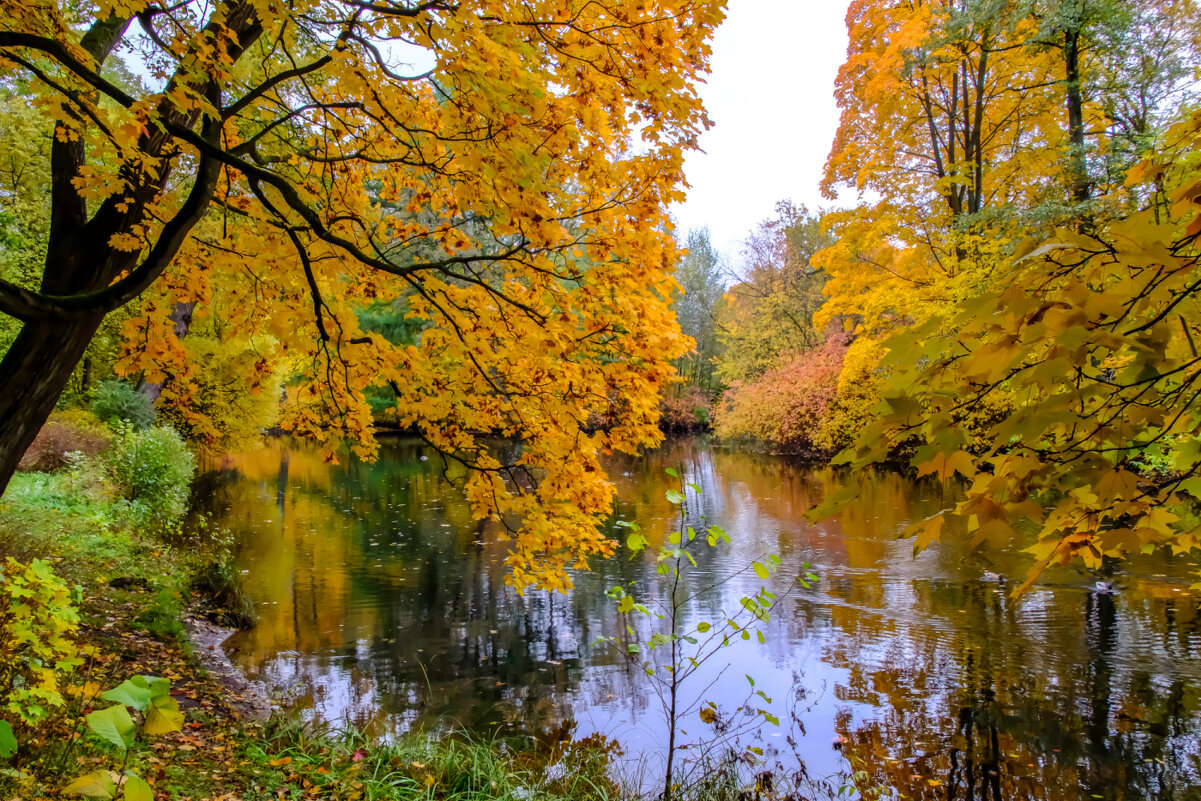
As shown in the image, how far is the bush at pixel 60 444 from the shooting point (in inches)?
406

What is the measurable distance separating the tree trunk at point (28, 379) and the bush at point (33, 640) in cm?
46

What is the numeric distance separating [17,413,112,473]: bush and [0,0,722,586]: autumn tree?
27.0 ft

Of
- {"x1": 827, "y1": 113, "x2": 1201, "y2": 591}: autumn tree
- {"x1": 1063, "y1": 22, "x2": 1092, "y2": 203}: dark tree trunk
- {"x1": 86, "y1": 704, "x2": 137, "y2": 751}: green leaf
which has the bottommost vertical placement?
{"x1": 86, "y1": 704, "x2": 137, "y2": 751}: green leaf

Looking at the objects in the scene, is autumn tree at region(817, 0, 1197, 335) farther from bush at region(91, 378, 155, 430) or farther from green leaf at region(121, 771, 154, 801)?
bush at region(91, 378, 155, 430)

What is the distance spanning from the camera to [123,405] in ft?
48.0

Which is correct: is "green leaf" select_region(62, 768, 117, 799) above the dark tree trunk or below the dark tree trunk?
below

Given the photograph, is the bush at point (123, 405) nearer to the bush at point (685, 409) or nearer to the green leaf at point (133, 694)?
the green leaf at point (133, 694)

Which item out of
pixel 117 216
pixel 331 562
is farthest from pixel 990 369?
pixel 331 562

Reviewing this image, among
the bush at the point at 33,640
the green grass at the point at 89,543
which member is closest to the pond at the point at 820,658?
the green grass at the point at 89,543

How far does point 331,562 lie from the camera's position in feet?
31.6

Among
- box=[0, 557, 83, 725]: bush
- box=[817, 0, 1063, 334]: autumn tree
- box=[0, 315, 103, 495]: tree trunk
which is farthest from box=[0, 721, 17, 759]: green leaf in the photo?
box=[817, 0, 1063, 334]: autumn tree

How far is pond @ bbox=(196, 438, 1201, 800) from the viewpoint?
4.51 m

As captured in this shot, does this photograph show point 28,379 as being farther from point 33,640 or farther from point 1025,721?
point 1025,721

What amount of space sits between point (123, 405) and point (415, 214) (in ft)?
47.4
